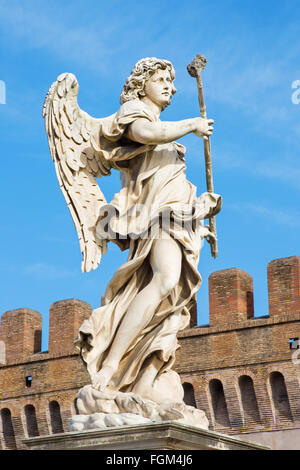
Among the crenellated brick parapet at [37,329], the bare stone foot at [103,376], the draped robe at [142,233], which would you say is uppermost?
the crenellated brick parapet at [37,329]

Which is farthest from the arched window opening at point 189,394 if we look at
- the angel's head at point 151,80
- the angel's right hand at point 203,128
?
the angel's right hand at point 203,128

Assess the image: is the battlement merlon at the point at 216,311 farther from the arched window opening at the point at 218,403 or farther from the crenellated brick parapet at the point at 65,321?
the arched window opening at the point at 218,403

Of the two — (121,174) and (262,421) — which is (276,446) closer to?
(262,421)

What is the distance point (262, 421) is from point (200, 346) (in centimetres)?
190

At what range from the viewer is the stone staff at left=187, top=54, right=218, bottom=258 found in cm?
523

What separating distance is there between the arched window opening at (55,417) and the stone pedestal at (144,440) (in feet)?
54.8

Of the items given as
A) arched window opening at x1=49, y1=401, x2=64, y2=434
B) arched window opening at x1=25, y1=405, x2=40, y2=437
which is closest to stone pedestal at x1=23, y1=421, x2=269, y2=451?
arched window opening at x1=49, y1=401, x2=64, y2=434

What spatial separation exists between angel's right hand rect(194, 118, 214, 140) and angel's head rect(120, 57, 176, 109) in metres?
0.32

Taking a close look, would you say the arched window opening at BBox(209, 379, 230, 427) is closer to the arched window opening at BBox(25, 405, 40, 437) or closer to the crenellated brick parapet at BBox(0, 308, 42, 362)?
the crenellated brick parapet at BBox(0, 308, 42, 362)

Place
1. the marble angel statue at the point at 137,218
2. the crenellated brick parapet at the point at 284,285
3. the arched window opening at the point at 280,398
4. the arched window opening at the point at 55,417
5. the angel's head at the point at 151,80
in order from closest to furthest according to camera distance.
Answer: the marble angel statue at the point at 137,218
the angel's head at the point at 151,80
the crenellated brick parapet at the point at 284,285
the arched window opening at the point at 280,398
the arched window opening at the point at 55,417

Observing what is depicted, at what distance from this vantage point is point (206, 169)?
5.30 metres

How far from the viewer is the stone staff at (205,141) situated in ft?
17.1

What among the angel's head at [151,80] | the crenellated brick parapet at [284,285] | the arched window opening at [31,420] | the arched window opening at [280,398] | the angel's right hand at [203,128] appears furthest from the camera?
the arched window opening at [31,420]
